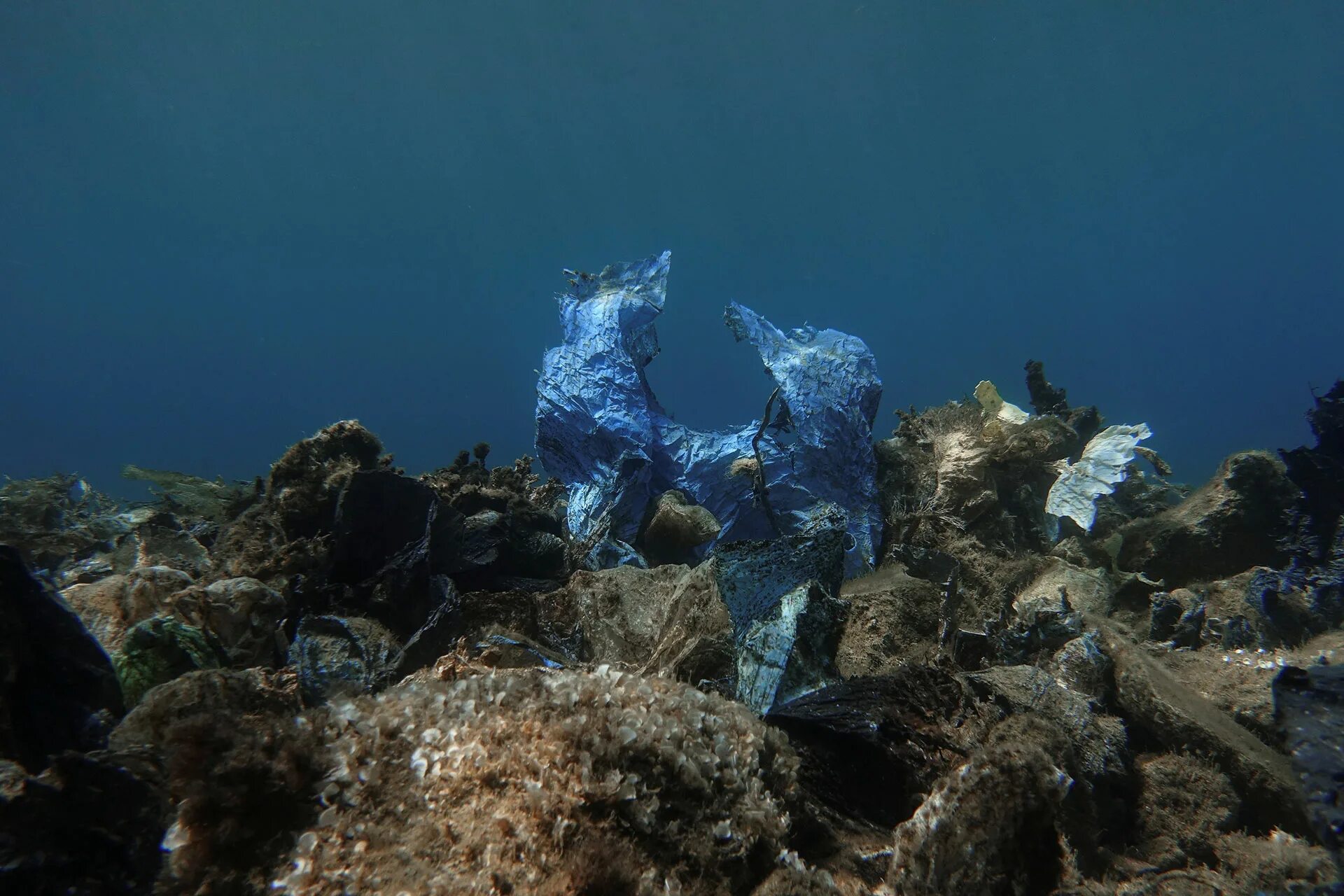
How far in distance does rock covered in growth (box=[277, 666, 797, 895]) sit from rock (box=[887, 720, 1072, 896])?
44 centimetres

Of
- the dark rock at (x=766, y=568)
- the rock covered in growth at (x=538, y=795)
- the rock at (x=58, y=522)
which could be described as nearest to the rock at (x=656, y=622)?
the dark rock at (x=766, y=568)

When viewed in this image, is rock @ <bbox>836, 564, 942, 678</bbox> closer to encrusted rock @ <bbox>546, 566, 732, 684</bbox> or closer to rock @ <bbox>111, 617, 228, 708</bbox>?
encrusted rock @ <bbox>546, 566, 732, 684</bbox>

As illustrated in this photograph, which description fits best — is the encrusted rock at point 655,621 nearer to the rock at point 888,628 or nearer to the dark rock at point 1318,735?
the rock at point 888,628

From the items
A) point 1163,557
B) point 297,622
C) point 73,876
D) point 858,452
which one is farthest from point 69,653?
point 1163,557

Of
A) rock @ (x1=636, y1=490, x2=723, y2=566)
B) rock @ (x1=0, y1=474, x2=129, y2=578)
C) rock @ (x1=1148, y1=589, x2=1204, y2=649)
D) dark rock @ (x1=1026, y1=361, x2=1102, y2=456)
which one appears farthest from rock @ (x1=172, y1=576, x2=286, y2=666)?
dark rock @ (x1=1026, y1=361, x2=1102, y2=456)

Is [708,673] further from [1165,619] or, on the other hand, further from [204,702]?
[1165,619]

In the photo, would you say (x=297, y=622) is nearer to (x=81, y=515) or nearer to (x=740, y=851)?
(x=740, y=851)

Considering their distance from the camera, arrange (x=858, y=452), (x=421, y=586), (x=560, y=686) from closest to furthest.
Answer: (x=560, y=686), (x=421, y=586), (x=858, y=452)

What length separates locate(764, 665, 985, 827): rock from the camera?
2311 millimetres

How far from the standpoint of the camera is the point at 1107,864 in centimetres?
232

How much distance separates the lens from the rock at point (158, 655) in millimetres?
2527

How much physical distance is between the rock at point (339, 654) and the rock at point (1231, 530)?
6.16 metres

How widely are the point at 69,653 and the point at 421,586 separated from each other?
1.67 m

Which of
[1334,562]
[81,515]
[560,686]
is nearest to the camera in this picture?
[560,686]
